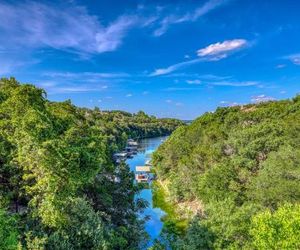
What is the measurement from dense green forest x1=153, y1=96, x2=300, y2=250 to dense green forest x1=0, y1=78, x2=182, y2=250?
412 cm

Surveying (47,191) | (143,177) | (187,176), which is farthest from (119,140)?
(47,191)

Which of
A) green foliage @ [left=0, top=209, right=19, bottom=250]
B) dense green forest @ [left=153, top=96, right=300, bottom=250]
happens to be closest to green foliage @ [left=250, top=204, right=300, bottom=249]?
dense green forest @ [left=153, top=96, right=300, bottom=250]

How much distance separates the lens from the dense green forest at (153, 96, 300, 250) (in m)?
20.9

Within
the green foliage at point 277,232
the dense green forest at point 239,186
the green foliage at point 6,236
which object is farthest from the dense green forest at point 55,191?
the green foliage at point 277,232

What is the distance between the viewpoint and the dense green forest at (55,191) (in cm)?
2014

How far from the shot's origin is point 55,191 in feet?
69.3

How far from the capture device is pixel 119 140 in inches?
4754

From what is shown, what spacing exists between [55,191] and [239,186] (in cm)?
2234

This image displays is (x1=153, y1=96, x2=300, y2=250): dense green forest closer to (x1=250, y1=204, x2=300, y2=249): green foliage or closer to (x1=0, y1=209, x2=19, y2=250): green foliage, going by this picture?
(x1=250, y1=204, x2=300, y2=249): green foliage

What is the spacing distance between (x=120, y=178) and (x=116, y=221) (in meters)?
3.43

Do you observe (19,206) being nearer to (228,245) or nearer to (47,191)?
(47,191)

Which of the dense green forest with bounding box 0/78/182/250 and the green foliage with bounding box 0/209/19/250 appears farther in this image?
the dense green forest with bounding box 0/78/182/250

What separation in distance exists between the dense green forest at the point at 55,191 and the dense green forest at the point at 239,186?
4.12 m

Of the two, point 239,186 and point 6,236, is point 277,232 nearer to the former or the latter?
point 6,236
